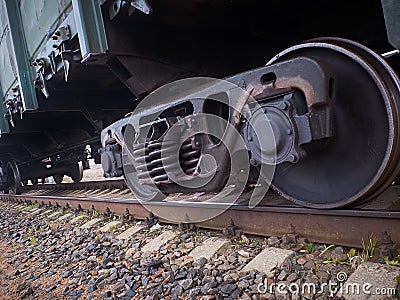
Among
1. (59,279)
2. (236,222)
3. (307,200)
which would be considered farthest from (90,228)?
(307,200)

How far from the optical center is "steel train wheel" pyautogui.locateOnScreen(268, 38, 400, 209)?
1.82m

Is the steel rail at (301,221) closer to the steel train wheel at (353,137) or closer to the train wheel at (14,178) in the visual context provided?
the steel train wheel at (353,137)

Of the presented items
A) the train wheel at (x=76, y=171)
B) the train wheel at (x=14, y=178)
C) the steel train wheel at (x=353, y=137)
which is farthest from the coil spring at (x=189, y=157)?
the train wheel at (x=76, y=171)

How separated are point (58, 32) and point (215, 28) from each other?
1.57 m

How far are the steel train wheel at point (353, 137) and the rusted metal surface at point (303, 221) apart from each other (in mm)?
80

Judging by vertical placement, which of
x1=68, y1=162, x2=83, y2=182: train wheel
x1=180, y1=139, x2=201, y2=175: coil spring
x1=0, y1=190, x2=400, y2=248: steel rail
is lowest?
x1=0, y1=190, x2=400, y2=248: steel rail

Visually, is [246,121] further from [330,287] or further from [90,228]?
[90,228]

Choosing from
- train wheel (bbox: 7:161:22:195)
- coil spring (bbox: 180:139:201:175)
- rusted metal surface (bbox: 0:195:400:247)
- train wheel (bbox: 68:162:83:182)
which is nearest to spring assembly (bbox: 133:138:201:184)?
coil spring (bbox: 180:139:201:175)

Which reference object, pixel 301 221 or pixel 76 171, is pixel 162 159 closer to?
pixel 301 221

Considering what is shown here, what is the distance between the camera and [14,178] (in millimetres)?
8609

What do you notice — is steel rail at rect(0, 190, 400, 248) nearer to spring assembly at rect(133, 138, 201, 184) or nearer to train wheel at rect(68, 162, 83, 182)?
spring assembly at rect(133, 138, 201, 184)

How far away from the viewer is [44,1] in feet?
13.0

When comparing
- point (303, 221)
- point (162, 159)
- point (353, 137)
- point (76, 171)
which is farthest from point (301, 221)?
point (76, 171)

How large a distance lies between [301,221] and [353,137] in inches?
22.9
